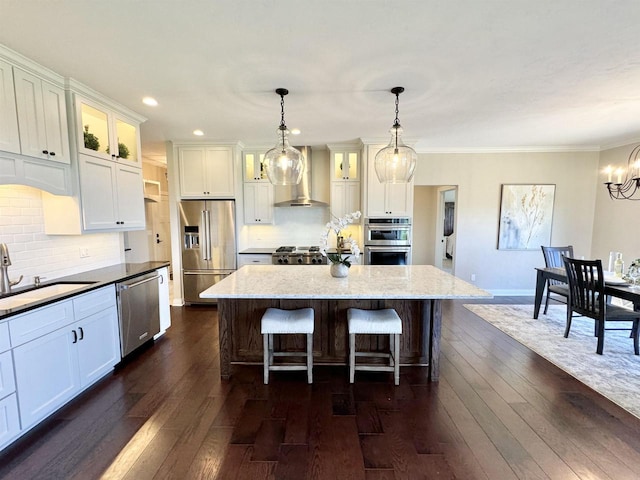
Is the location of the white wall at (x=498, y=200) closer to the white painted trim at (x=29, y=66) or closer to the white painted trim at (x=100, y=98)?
the white painted trim at (x=100, y=98)

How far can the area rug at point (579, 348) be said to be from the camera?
8.22 ft

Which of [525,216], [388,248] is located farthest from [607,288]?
[388,248]

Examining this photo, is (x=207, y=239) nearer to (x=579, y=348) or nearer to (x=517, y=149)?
(x=579, y=348)

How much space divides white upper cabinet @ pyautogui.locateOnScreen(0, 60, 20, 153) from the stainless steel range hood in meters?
3.26

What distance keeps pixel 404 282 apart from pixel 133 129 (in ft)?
12.1

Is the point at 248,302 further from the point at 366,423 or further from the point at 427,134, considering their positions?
the point at 427,134

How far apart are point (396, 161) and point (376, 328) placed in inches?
61.8

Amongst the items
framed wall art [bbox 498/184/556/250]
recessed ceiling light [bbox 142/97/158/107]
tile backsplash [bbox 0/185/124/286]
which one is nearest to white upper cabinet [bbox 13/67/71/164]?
tile backsplash [bbox 0/185/124/286]

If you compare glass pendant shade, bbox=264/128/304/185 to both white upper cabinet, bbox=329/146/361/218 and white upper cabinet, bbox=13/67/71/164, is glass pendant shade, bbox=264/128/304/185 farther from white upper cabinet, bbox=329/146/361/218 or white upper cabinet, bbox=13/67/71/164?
white upper cabinet, bbox=329/146/361/218

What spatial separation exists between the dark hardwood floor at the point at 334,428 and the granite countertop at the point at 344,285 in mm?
900

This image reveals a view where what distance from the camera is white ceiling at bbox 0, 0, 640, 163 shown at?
1729mm

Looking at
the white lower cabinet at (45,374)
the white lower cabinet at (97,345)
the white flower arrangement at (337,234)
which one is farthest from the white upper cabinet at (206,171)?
the white lower cabinet at (45,374)

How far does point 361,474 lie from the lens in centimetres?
167

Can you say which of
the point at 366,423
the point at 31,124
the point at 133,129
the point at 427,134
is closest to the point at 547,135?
the point at 427,134
